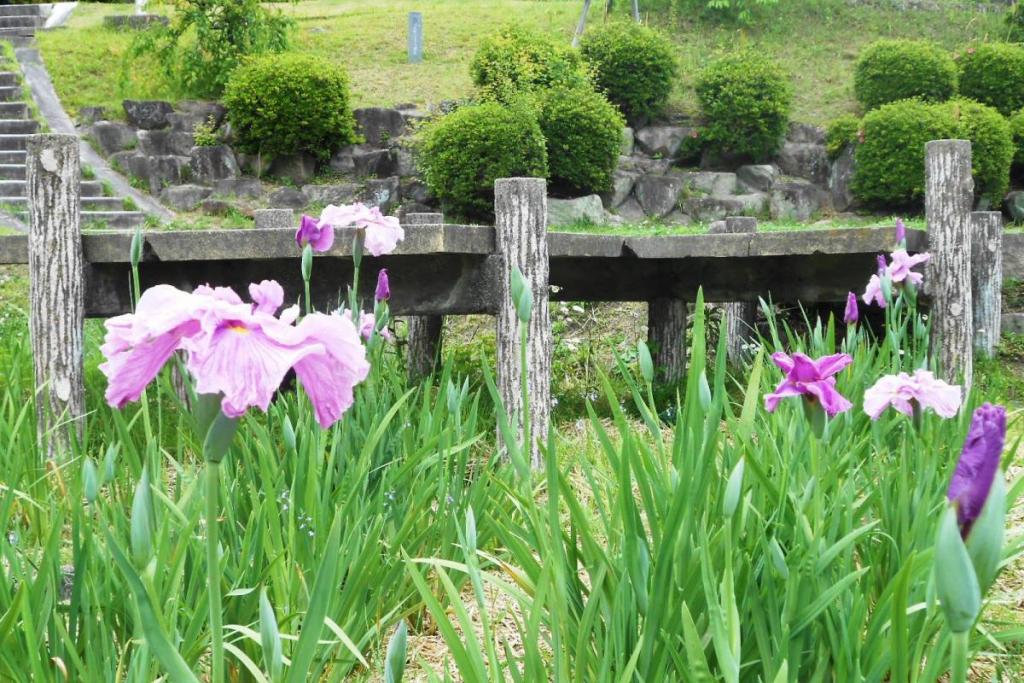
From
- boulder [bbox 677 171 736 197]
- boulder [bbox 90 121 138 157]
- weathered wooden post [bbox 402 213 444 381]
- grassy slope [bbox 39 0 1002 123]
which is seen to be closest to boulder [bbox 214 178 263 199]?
boulder [bbox 90 121 138 157]

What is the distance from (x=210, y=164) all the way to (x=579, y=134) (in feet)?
12.6

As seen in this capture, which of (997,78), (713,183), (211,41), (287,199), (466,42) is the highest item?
(466,42)

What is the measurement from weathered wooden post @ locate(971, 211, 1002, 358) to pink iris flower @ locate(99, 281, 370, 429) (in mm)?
4538

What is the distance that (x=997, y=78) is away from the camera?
10.8m

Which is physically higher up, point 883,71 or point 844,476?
point 883,71

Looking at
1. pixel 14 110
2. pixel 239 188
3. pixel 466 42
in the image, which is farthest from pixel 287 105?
pixel 466 42

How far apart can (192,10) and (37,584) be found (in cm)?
1140

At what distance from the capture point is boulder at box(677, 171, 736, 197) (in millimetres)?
10953

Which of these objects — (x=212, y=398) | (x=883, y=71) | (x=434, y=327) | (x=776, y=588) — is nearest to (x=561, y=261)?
(x=434, y=327)

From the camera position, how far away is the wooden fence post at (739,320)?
5.66m

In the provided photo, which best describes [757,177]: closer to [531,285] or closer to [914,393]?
[531,285]

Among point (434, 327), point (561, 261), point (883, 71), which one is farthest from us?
point (883, 71)

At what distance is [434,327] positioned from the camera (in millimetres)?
5422

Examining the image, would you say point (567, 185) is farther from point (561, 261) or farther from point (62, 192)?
point (62, 192)
